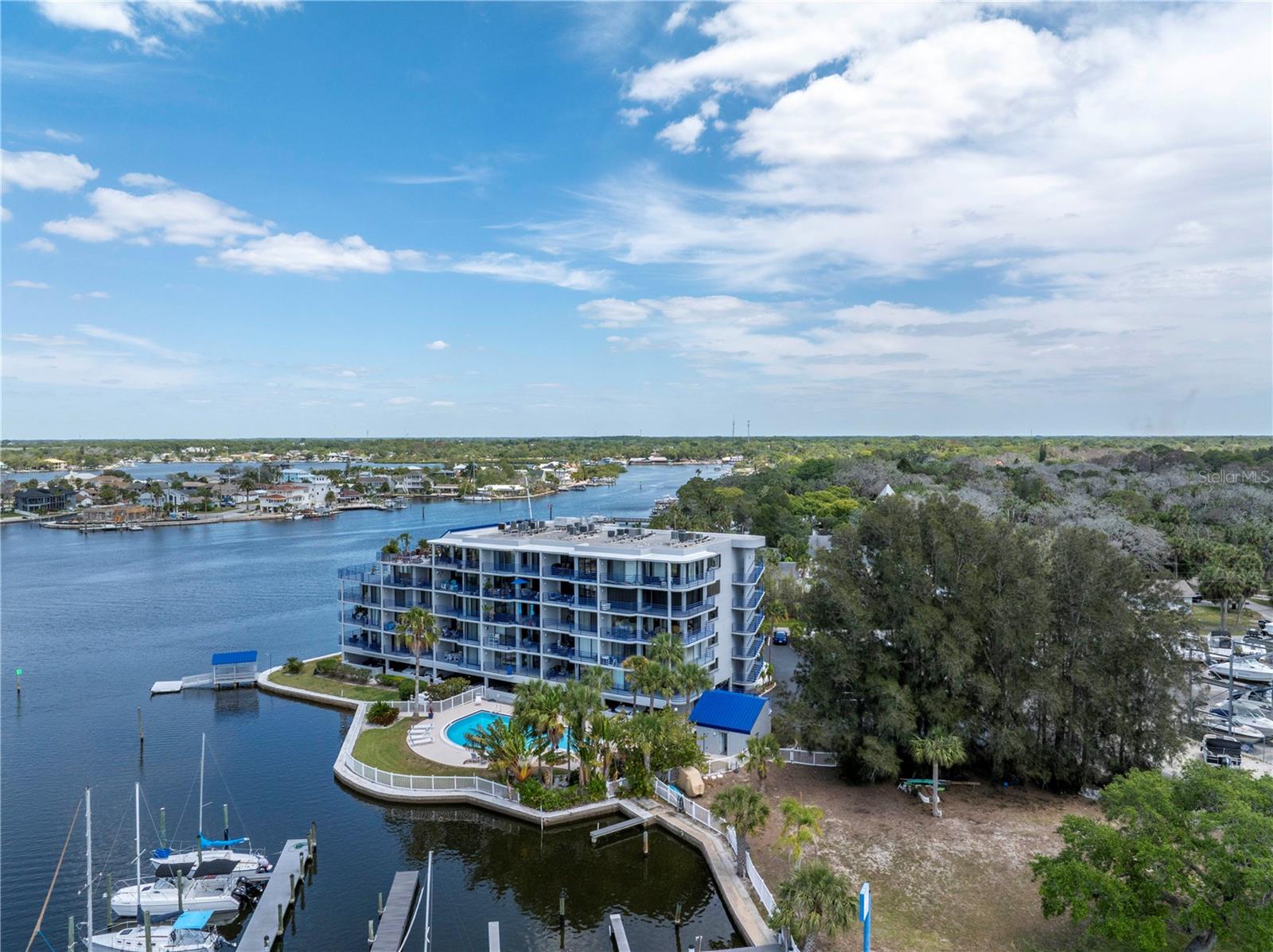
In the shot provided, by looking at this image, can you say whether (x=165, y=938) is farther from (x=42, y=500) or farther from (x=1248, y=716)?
(x=42, y=500)

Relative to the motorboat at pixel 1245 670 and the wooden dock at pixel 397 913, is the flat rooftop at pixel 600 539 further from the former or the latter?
the motorboat at pixel 1245 670

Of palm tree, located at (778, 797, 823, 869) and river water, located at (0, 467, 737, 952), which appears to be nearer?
palm tree, located at (778, 797, 823, 869)

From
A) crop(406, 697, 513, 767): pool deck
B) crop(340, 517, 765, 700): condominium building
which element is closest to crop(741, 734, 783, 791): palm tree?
crop(340, 517, 765, 700): condominium building

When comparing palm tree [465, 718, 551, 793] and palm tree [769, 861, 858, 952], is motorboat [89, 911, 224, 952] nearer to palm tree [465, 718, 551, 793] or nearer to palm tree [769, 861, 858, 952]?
palm tree [465, 718, 551, 793]

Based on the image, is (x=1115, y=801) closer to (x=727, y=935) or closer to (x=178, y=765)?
(x=727, y=935)

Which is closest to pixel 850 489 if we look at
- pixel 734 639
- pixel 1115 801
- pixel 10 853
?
pixel 734 639

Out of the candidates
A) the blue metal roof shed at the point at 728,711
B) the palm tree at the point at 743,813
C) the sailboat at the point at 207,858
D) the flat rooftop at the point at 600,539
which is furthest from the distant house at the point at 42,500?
the palm tree at the point at 743,813

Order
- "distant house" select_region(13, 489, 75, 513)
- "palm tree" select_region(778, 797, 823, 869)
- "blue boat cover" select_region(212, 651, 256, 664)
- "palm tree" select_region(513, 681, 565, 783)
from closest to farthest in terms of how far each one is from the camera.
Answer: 1. "palm tree" select_region(778, 797, 823, 869)
2. "palm tree" select_region(513, 681, 565, 783)
3. "blue boat cover" select_region(212, 651, 256, 664)
4. "distant house" select_region(13, 489, 75, 513)
